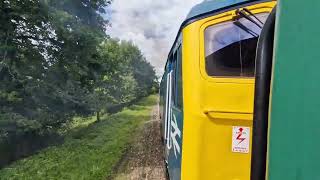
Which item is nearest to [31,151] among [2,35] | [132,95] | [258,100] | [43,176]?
[2,35]

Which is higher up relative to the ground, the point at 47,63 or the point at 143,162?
the point at 47,63

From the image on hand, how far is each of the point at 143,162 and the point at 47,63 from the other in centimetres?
821

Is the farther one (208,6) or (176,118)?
(176,118)

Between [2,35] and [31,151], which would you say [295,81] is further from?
[31,151]

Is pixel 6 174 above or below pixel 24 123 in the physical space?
below

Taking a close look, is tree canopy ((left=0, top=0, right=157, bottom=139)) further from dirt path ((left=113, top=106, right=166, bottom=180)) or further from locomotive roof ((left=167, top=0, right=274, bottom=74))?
locomotive roof ((left=167, top=0, right=274, bottom=74))

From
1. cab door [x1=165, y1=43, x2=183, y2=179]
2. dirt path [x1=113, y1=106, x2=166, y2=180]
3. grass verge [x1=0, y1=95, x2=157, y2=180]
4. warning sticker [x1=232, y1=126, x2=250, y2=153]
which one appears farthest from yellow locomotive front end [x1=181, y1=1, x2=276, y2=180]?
grass verge [x1=0, y1=95, x2=157, y2=180]

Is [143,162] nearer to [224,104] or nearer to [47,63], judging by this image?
[47,63]

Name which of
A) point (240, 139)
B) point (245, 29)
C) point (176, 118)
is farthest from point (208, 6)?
point (176, 118)

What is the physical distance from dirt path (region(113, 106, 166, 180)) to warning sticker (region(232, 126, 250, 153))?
700 centimetres

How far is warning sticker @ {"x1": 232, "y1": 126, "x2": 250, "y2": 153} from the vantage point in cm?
355

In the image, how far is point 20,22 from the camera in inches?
688

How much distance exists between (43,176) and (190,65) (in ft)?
28.4

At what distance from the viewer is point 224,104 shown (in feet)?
11.8
